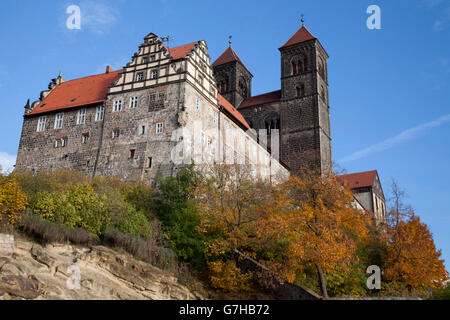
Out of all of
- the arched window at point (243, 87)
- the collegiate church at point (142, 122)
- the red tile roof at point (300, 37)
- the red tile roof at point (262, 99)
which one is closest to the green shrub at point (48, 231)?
the collegiate church at point (142, 122)

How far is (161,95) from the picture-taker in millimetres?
31500

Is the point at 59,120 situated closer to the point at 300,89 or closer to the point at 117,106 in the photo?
the point at 117,106

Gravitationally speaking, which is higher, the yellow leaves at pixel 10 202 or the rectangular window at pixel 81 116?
the rectangular window at pixel 81 116

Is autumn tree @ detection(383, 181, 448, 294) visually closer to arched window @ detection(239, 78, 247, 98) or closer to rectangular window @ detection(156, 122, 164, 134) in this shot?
rectangular window @ detection(156, 122, 164, 134)

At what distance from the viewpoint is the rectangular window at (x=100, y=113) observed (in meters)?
33.4

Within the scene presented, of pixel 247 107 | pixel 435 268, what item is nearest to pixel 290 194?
pixel 435 268

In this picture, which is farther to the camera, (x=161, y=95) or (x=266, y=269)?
(x=161, y=95)

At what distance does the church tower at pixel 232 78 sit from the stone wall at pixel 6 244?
4368cm

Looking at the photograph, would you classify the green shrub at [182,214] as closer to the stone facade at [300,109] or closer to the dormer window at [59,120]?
the dormer window at [59,120]

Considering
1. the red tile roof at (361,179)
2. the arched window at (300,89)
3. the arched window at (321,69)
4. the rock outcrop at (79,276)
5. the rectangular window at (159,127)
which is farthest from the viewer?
the red tile roof at (361,179)
